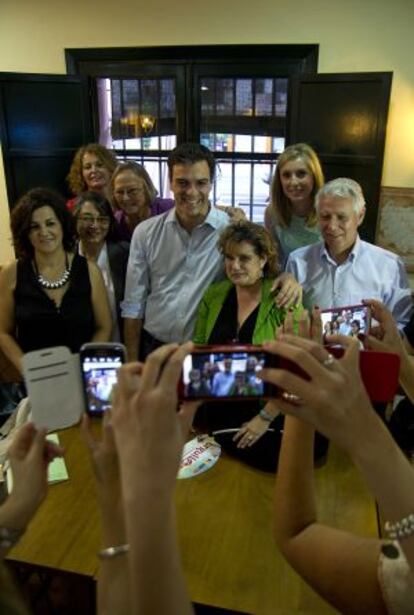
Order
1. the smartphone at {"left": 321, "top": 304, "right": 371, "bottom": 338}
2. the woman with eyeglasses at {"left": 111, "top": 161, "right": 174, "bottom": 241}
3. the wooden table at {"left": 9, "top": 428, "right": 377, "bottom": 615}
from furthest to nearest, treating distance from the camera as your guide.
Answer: the woman with eyeglasses at {"left": 111, "top": 161, "right": 174, "bottom": 241}
the smartphone at {"left": 321, "top": 304, "right": 371, "bottom": 338}
the wooden table at {"left": 9, "top": 428, "right": 377, "bottom": 615}

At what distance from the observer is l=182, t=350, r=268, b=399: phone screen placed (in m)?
0.69

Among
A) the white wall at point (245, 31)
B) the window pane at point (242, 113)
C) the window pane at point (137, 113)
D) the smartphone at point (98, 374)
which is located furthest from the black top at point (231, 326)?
the window pane at point (137, 113)

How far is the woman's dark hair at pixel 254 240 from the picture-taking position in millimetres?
1870

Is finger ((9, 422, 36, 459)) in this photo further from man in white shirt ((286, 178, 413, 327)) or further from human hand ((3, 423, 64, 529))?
man in white shirt ((286, 178, 413, 327))

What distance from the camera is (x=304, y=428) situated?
29.0 inches

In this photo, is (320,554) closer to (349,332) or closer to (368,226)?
(349,332)

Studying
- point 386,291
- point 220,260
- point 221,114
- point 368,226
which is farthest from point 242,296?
point 221,114

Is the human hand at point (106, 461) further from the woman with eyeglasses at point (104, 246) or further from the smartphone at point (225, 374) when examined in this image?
the woman with eyeglasses at point (104, 246)

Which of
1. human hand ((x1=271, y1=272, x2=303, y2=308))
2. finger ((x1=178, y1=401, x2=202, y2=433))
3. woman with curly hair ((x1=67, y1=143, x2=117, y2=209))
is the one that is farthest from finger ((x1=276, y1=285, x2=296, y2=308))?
woman with curly hair ((x1=67, y1=143, x2=117, y2=209))

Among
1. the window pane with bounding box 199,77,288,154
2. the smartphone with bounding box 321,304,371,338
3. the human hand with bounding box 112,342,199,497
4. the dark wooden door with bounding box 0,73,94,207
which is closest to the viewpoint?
the human hand with bounding box 112,342,199,497

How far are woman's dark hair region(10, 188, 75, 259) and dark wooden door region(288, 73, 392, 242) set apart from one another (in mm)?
2333

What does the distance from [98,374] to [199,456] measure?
73 centimetres

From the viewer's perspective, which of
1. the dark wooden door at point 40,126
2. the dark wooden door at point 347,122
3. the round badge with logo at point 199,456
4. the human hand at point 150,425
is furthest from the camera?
the dark wooden door at point 40,126

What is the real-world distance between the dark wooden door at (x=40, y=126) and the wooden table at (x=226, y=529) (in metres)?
3.25
